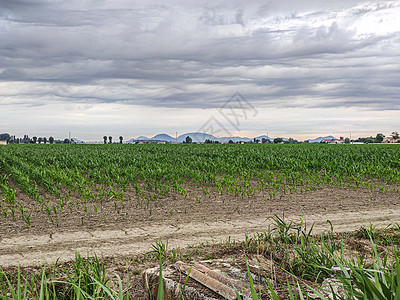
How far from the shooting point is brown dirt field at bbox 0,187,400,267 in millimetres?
5902

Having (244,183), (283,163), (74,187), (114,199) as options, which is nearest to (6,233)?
(114,199)

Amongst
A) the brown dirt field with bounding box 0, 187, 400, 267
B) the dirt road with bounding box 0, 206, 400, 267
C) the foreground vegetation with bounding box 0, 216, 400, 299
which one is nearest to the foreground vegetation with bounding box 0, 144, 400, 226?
the brown dirt field with bounding box 0, 187, 400, 267

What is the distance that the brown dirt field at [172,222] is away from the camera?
590cm

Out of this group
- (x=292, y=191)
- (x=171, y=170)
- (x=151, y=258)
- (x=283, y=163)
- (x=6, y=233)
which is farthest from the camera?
(x=283, y=163)

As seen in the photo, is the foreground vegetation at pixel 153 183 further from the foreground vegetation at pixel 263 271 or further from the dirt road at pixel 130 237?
the foreground vegetation at pixel 263 271

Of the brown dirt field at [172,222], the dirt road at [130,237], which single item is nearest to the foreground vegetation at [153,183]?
the brown dirt field at [172,222]

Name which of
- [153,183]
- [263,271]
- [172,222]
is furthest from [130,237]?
[153,183]

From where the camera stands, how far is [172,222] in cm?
759

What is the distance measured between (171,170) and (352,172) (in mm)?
7214

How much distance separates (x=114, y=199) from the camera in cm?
944

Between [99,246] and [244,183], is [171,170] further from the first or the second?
[99,246]

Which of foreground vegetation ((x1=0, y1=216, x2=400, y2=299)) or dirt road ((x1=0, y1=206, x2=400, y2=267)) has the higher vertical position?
foreground vegetation ((x1=0, y1=216, x2=400, y2=299))

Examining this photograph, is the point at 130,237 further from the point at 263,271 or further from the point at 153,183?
the point at 153,183

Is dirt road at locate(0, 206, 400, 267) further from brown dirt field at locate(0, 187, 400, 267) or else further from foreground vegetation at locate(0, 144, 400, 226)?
foreground vegetation at locate(0, 144, 400, 226)
